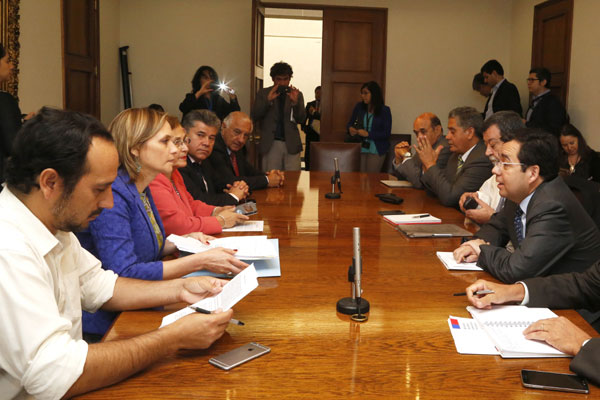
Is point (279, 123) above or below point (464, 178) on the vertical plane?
above

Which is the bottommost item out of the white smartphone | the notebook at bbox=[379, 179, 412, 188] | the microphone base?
the white smartphone

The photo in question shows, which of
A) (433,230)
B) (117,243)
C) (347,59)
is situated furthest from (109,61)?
(117,243)

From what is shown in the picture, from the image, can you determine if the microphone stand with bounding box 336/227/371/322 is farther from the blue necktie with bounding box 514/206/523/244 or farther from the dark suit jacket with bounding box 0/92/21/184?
the dark suit jacket with bounding box 0/92/21/184

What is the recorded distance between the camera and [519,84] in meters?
7.76

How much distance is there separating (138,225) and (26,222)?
783 mm

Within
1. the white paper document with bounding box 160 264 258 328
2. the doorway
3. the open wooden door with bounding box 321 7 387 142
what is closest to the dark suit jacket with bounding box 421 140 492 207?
the white paper document with bounding box 160 264 258 328

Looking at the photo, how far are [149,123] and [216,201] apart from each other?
1439 mm

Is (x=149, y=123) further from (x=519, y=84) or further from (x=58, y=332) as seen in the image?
(x=519, y=84)

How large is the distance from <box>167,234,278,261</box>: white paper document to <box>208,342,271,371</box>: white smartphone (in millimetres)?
676

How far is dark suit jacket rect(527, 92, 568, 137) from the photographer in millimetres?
6205

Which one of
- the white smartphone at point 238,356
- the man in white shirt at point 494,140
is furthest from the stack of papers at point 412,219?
the white smartphone at point 238,356

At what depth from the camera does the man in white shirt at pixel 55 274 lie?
1143mm

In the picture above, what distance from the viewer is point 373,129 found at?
7066 millimetres

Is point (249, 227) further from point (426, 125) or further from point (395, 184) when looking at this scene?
point (426, 125)
